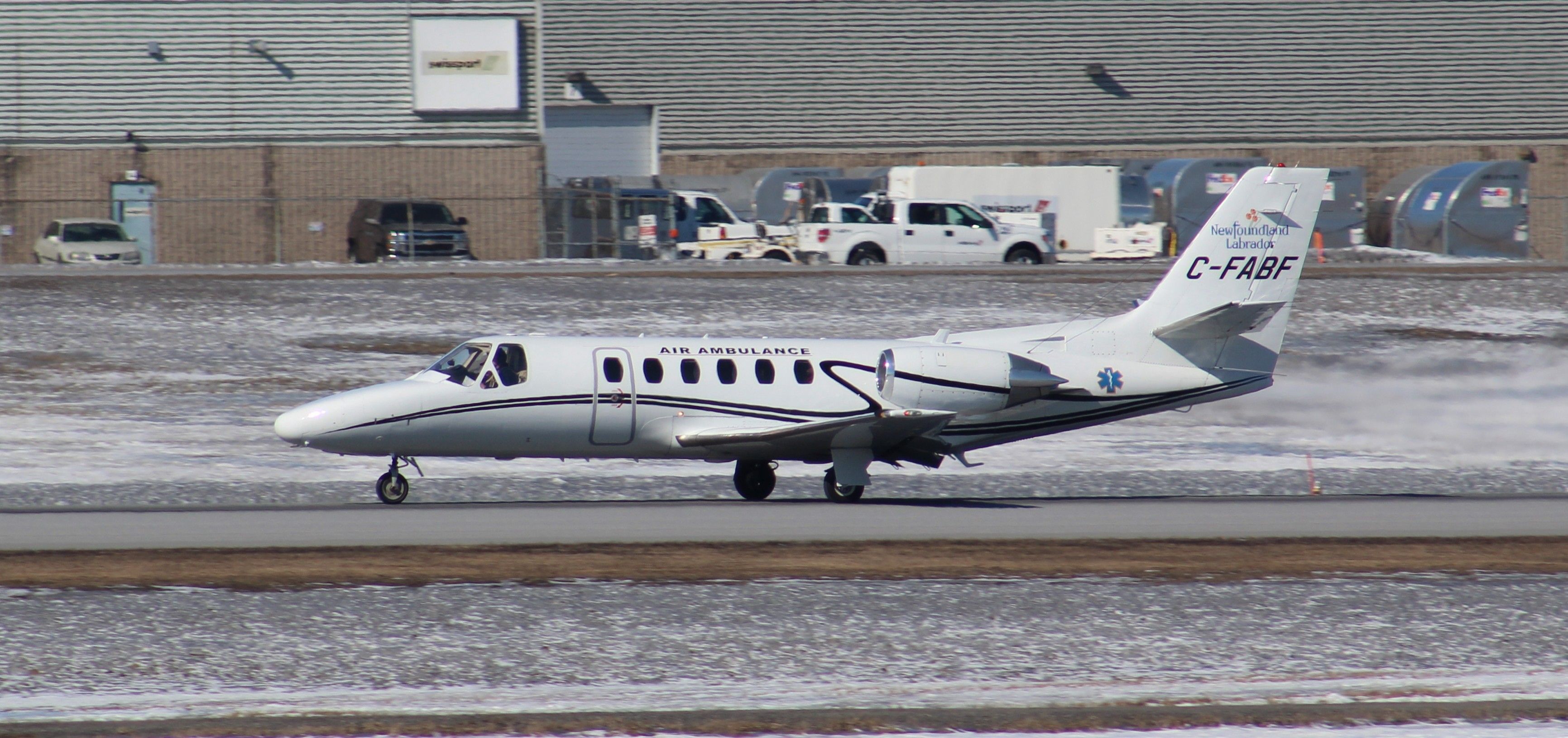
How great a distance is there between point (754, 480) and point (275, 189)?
32458 millimetres

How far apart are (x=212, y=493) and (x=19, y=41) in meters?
32.3

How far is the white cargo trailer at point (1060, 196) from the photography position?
49344 mm

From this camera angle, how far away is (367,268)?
4156 centimetres

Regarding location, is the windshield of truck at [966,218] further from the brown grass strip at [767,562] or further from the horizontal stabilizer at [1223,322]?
the brown grass strip at [767,562]

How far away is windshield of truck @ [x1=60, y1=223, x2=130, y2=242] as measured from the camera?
4416 centimetres

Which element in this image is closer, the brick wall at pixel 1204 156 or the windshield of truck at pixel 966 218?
the windshield of truck at pixel 966 218

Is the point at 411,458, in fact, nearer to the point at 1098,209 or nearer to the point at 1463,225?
the point at 1098,209

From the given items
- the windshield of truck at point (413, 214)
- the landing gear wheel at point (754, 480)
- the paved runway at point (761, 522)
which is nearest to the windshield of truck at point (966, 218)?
the windshield of truck at point (413, 214)

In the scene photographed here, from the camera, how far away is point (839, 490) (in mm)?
20328

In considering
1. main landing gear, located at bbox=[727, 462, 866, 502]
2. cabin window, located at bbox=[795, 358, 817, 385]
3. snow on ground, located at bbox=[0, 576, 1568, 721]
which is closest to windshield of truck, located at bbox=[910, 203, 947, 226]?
main landing gear, located at bbox=[727, 462, 866, 502]

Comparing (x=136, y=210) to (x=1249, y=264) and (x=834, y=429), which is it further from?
(x=1249, y=264)

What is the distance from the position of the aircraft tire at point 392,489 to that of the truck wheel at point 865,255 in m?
26.0

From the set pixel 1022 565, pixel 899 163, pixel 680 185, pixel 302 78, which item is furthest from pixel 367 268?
pixel 1022 565

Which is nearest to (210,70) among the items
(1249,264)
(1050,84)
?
(1050,84)
